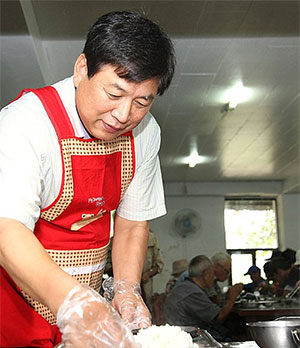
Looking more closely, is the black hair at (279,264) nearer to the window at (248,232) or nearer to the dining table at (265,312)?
the window at (248,232)

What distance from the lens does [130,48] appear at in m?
1.14

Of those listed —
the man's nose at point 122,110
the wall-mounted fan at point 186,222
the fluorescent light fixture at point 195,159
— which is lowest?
the man's nose at point 122,110

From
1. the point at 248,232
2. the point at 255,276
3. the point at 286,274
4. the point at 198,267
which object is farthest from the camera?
the point at 248,232

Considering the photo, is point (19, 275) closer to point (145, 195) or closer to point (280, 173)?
point (145, 195)

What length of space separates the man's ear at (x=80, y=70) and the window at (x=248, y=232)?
841cm

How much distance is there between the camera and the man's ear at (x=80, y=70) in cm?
123

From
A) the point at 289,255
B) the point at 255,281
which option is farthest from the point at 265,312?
the point at 289,255

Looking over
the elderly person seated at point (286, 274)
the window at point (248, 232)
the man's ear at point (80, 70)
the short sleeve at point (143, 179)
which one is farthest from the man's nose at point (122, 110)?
the window at point (248, 232)

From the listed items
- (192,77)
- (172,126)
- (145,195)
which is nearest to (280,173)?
(172,126)

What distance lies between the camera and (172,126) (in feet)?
21.7

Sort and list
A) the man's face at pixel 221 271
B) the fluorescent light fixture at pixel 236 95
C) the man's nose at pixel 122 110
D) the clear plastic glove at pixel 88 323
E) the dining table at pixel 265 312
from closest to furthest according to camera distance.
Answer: the clear plastic glove at pixel 88 323 → the man's nose at pixel 122 110 → the dining table at pixel 265 312 → the fluorescent light fixture at pixel 236 95 → the man's face at pixel 221 271

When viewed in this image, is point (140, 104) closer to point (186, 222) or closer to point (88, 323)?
point (88, 323)

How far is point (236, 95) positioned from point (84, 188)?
4.45 metres

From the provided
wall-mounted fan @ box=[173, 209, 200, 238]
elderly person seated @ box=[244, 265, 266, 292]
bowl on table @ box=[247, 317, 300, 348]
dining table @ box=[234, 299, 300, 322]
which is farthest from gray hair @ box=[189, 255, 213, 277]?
wall-mounted fan @ box=[173, 209, 200, 238]
